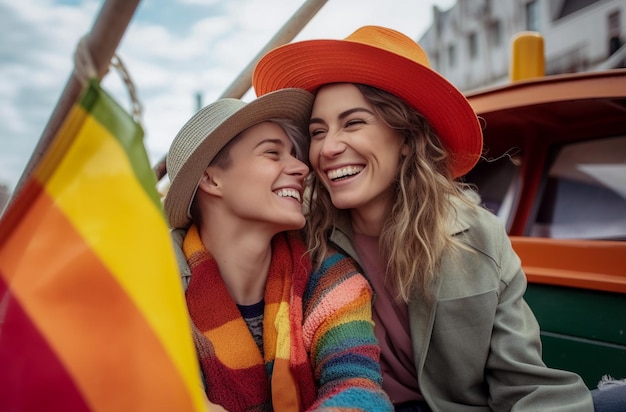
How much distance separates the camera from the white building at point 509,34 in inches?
659

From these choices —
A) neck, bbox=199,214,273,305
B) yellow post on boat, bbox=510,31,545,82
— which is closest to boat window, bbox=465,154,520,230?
yellow post on boat, bbox=510,31,545,82

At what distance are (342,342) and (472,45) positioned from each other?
25.3 metres

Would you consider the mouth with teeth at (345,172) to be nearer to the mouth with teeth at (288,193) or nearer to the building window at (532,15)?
the mouth with teeth at (288,193)

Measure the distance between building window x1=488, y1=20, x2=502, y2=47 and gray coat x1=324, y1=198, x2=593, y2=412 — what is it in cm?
2343

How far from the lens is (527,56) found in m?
3.18

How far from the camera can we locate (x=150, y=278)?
2.82ft

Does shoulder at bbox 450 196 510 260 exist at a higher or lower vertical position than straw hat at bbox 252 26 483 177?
lower

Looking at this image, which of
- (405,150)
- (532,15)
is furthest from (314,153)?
(532,15)

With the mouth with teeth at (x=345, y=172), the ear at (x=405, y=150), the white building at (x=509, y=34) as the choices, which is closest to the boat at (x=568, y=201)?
the ear at (x=405, y=150)

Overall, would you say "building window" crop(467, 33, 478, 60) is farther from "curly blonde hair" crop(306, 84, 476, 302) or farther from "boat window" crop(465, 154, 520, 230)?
"curly blonde hair" crop(306, 84, 476, 302)

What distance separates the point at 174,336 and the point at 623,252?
2.06 m

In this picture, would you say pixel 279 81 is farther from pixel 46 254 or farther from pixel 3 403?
pixel 3 403

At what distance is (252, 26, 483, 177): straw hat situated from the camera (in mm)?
1793

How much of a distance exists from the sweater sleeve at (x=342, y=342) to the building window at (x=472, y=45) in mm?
24646
